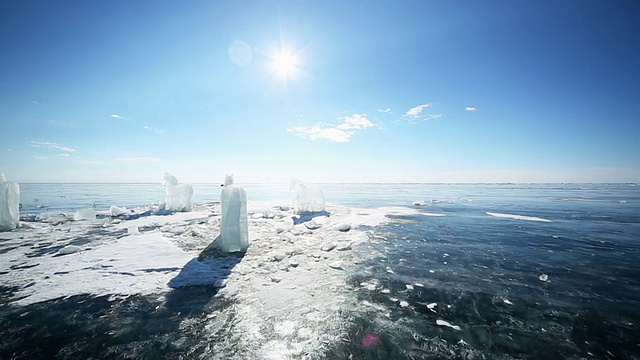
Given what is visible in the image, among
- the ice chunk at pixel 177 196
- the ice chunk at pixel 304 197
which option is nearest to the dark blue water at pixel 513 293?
the ice chunk at pixel 304 197

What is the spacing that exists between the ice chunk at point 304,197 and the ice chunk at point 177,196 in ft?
26.9

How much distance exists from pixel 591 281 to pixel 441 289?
153 inches

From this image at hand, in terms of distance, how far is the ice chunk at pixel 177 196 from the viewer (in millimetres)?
19141

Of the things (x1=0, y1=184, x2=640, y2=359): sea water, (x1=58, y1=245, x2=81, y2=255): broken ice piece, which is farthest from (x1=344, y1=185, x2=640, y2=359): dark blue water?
(x1=58, y1=245, x2=81, y2=255): broken ice piece

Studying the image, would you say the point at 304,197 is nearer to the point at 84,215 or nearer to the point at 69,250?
the point at 69,250

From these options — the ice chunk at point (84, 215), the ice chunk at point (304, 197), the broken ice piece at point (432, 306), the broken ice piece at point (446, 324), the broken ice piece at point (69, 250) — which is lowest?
the broken ice piece at point (432, 306)

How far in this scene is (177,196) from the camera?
63.0ft

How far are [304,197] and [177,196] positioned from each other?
9826 mm

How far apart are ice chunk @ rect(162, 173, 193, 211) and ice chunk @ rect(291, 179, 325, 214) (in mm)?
8201

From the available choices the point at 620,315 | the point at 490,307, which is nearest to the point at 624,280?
the point at 620,315

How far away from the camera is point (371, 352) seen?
3549 millimetres

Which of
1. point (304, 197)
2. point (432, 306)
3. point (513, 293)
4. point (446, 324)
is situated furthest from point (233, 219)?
point (304, 197)

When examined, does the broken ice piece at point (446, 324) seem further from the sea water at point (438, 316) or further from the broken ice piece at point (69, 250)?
the broken ice piece at point (69, 250)

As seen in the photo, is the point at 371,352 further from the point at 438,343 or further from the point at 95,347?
the point at 95,347
